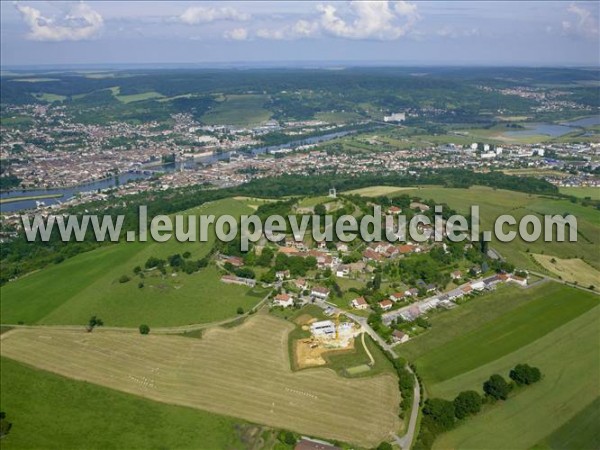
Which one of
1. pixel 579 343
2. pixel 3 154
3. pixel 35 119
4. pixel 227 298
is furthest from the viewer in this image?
pixel 35 119

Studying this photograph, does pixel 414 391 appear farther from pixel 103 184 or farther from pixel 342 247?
pixel 103 184

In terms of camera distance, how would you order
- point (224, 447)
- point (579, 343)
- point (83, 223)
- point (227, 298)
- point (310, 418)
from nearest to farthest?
point (224, 447) → point (310, 418) → point (579, 343) → point (227, 298) → point (83, 223)

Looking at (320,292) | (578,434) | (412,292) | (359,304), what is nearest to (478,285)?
(412,292)

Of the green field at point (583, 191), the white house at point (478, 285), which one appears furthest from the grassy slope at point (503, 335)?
the green field at point (583, 191)

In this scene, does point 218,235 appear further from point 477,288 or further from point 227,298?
point 477,288

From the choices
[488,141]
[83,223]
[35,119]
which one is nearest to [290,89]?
[35,119]

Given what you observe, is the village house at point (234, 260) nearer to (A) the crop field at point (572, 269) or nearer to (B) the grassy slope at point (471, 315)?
(B) the grassy slope at point (471, 315)
